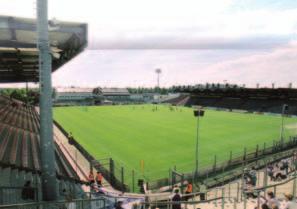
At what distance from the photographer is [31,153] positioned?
60.5 ft

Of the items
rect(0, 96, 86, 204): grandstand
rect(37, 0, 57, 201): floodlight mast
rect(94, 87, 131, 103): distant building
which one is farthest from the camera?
rect(94, 87, 131, 103): distant building

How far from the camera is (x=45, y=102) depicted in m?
8.30

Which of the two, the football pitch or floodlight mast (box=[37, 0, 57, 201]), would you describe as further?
the football pitch

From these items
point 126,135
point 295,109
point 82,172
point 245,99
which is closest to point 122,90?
point 245,99

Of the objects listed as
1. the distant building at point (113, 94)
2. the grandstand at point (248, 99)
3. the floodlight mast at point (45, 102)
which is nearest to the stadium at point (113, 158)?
the floodlight mast at point (45, 102)

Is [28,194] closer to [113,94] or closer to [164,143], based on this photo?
[164,143]

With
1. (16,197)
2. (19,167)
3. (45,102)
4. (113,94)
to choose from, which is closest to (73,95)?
(113,94)

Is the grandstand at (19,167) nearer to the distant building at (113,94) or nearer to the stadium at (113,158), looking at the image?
the stadium at (113,158)

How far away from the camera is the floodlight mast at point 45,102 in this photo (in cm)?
802

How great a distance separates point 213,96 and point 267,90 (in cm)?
2417

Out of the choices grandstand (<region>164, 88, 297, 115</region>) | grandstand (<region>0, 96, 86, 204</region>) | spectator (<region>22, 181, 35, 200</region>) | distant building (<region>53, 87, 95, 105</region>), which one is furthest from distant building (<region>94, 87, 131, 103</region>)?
spectator (<region>22, 181, 35, 200</region>)

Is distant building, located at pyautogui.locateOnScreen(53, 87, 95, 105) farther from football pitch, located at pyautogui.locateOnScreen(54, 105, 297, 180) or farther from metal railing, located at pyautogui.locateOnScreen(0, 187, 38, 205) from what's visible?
metal railing, located at pyautogui.locateOnScreen(0, 187, 38, 205)

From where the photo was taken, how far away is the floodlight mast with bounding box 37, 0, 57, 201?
8016mm

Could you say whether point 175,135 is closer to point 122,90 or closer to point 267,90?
point 267,90
